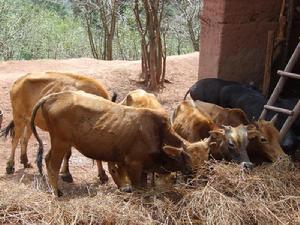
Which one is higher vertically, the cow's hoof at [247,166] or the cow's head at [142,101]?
the cow's head at [142,101]

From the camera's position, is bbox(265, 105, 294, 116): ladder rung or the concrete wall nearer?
bbox(265, 105, 294, 116): ladder rung

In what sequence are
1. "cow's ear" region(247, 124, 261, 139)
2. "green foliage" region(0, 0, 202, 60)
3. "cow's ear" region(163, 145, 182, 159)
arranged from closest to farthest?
"cow's ear" region(163, 145, 182, 159) → "cow's ear" region(247, 124, 261, 139) → "green foliage" region(0, 0, 202, 60)

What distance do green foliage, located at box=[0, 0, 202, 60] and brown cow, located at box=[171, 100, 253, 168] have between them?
13.4 metres

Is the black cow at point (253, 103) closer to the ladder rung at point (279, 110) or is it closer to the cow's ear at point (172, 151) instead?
the ladder rung at point (279, 110)

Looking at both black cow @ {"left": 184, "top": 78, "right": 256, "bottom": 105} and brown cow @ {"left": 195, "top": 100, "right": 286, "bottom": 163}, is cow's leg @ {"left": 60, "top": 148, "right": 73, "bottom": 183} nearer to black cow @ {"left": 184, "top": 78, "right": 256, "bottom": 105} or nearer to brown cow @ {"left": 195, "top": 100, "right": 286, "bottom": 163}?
brown cow @ {"left": 195, "top": 100, "right": 286, "bottom": 163}

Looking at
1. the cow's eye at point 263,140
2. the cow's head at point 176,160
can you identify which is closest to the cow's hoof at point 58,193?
the cow's head at point 176,160

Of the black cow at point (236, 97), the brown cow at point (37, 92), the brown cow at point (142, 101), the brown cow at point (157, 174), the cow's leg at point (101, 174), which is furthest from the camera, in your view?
the black cow at point (236, 97)

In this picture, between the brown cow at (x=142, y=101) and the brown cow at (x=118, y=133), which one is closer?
the brown cow at (x=118, y=133)

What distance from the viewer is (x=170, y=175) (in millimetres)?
6922

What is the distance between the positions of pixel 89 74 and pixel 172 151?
659 centimetres

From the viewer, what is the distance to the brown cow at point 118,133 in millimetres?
6680

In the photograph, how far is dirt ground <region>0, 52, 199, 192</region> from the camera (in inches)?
319

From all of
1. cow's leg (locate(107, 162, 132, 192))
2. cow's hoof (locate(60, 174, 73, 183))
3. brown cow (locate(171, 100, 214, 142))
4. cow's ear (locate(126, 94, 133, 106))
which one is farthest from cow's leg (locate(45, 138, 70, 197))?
brown cow (locate(171, 100, 214, 142))

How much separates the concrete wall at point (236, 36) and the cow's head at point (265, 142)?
8.77 ft
